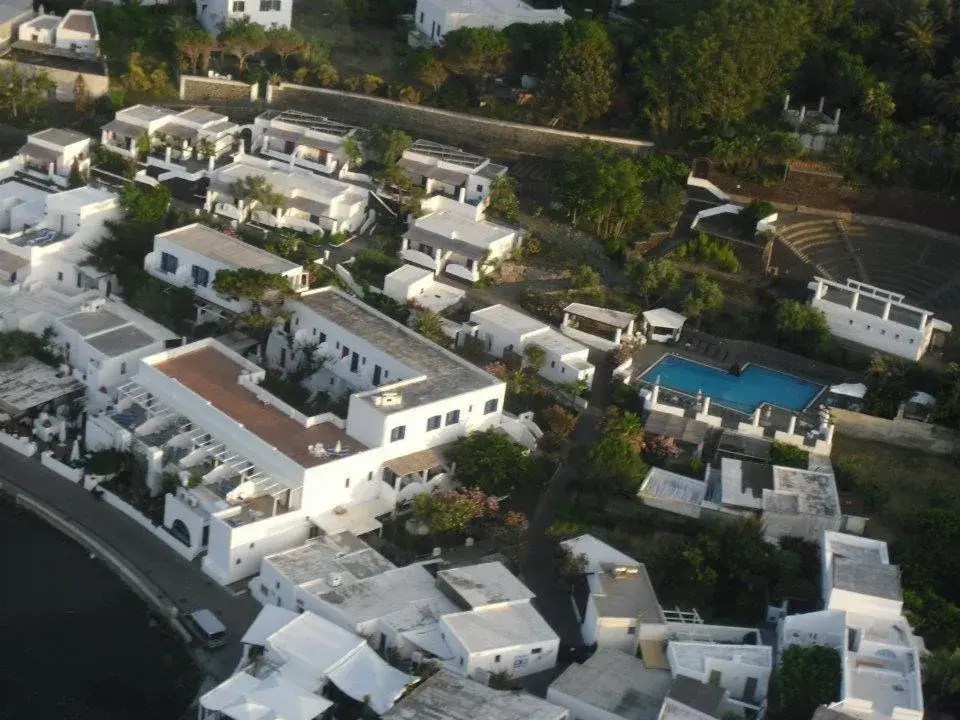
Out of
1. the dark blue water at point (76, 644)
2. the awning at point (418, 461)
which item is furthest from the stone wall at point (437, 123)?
the dark blue water at point (76, 644)

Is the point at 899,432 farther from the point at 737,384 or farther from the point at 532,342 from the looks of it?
the point at 532,342

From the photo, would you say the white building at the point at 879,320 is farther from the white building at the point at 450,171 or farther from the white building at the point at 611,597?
the white building at the point at 611,597

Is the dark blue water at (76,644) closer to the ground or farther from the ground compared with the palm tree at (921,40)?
closer to the ground

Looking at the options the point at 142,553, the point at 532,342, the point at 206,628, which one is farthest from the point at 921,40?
the point at 206,628

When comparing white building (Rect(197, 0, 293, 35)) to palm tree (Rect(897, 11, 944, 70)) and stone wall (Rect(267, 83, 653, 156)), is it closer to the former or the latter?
stone wall (Rect(267, 83, 653, 156))

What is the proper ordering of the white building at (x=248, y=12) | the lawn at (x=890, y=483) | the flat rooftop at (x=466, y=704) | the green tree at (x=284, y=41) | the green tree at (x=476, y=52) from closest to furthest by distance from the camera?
the flat rooftop at (x=466, y=704) < the lawn at (x=890, y=483) < the green tree at (x=476, y=52) < the green tree at (x=284, y=41) < the white building at (x=248, y=12)

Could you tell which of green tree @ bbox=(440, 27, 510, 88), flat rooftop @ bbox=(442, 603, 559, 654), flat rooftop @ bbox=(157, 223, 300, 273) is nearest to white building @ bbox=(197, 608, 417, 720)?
flat rooftop @ bbox=(442, 603, 559, 654)

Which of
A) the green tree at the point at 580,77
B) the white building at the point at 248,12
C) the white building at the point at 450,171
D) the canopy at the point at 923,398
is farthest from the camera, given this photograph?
the white building at the point at 248,12

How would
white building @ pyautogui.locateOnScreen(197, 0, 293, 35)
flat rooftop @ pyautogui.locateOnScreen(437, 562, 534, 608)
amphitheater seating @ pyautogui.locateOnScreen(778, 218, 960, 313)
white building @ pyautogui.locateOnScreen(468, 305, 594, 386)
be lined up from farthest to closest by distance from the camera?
white building @ pyautogui.locateOnScreen(197, 0, 293, 35) → amphitheater seating @ pyautogui.locateOnScreen(778, 218, 960, 313) → white building @ pyautogui.locateOnScreen(468, 305, 594, 386) → flat rooftop @ pyautogui.locateOnScreen(437, 562, 534, 608)
